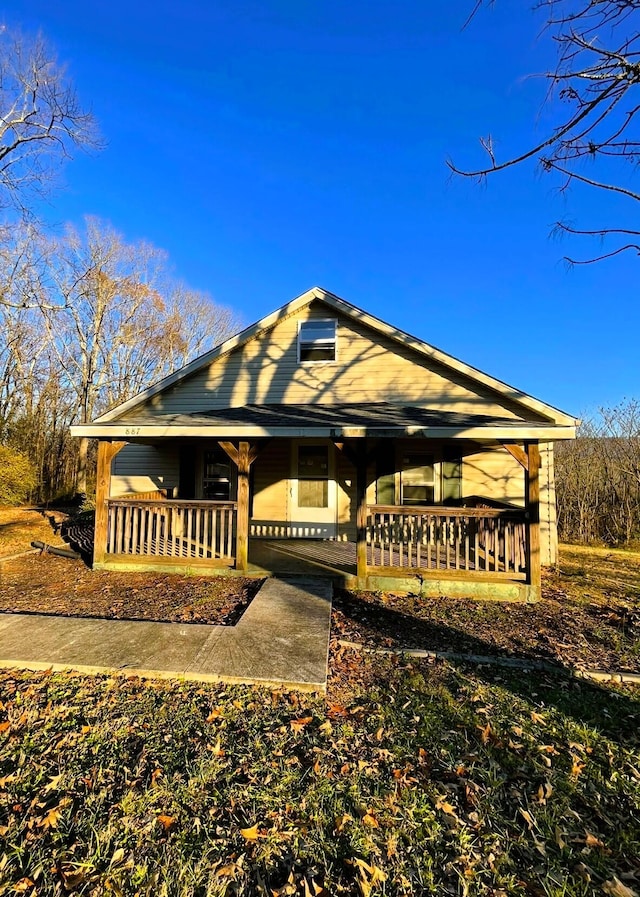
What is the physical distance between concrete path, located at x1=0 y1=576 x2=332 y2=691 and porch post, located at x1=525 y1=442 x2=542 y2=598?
3.41 m

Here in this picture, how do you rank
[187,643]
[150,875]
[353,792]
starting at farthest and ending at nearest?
[187,643] < [353,792] < [150,875]

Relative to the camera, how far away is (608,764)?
288 centimetres

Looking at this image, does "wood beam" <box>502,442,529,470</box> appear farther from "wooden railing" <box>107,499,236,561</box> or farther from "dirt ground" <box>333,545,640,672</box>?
"wooden railing" <box>107,499,236,561</box>

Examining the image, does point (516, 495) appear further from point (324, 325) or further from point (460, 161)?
point (460, 161)

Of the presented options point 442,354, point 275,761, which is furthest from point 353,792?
point 442,354

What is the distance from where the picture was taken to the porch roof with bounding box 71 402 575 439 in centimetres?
637

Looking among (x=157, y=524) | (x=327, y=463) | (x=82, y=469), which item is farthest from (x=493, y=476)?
(x=82, y=469)

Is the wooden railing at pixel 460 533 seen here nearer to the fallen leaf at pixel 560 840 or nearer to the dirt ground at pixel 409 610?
the dirt ground at pixel 409 610

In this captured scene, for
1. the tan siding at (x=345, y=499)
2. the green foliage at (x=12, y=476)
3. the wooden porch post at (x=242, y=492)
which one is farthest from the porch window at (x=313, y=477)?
the green foliage at (x=12, y=476)

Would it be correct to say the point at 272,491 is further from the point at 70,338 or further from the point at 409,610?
the point at 70,338

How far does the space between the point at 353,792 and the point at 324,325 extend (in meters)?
9.18

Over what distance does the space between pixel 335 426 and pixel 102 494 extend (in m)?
4.47

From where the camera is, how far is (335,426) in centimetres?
677

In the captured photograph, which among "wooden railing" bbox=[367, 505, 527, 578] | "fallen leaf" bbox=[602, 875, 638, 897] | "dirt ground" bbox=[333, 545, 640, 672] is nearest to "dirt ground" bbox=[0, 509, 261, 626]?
"dirt ground" bbox=[333, 545, 640, 672]
